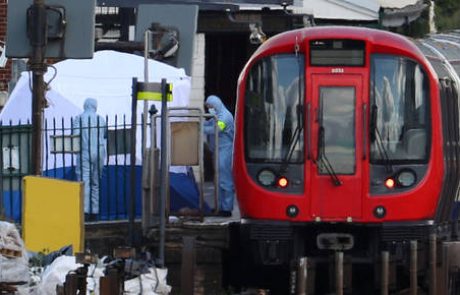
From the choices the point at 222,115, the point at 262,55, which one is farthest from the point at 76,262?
the point at 222,115

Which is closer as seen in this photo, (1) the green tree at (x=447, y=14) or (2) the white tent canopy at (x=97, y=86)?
(2) the white tent canopy at (x=97, y=86)

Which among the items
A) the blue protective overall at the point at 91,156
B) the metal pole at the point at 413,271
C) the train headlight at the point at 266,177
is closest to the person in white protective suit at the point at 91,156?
the blue protective overall at the point at 91,156

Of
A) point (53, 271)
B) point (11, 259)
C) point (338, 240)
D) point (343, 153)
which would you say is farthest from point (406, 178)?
point (11, 259)

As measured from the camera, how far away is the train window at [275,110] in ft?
46.1

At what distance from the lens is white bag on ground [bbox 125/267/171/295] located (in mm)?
12242

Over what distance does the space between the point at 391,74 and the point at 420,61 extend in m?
0.30

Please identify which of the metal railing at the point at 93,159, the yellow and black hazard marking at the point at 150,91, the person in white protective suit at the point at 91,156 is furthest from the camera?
the person in white protective suit at the point at 91,156

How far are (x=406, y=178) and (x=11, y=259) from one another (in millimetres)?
4201

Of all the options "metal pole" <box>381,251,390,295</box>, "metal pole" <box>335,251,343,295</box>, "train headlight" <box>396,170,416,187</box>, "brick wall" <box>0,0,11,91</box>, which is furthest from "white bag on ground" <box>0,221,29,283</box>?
"brick wall" <box>0,0,11,91</box>

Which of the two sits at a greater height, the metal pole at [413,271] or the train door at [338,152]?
the train door at [338,152]

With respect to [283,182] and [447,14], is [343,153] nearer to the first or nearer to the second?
[283,182]

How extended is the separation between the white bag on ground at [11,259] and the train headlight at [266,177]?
10.4 ft

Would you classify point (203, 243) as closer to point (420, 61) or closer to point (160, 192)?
point (160, 192)

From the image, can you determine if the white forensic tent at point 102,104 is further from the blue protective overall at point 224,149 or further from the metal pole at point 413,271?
the metal pole at point 413,271
